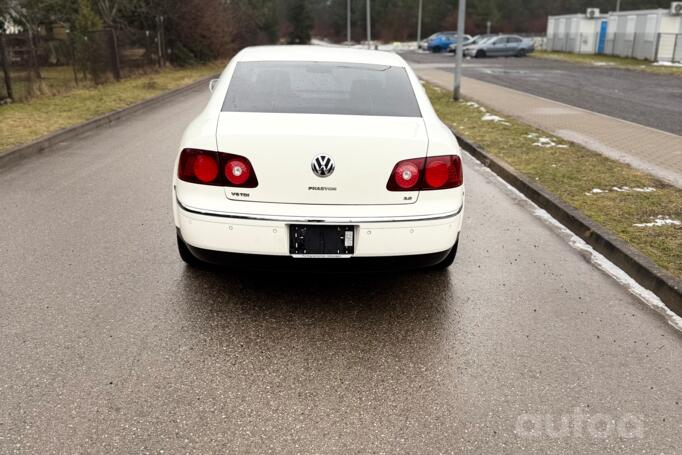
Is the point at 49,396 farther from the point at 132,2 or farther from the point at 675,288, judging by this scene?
the point at 132,2

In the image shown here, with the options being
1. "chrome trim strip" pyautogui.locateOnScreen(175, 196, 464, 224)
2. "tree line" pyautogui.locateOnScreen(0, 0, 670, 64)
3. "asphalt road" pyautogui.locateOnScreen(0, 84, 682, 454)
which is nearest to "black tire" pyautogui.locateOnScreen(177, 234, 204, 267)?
"asphalt road" pyautogui.locateOnScreen(0, 84, 682, 454)

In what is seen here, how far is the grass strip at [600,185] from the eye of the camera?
5102 millimetres

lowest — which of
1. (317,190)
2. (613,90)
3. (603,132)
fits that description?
(613,90)

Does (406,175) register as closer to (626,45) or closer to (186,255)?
(186,255)

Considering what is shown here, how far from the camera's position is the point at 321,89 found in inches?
172

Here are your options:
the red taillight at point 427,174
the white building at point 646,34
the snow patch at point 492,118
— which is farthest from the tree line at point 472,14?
the red taillight at point 427,174

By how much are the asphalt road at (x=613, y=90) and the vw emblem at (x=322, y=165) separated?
966 cm

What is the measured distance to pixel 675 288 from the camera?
405cm

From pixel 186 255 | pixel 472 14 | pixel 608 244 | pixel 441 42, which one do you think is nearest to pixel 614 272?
pixel 608 244

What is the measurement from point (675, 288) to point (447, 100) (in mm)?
A: 12009

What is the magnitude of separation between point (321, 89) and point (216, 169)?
1159 millimetres

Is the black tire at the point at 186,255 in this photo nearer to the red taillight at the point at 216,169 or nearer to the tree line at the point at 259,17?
the red taillight at the point at 216,169

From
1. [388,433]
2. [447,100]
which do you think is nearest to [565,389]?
[388,433]

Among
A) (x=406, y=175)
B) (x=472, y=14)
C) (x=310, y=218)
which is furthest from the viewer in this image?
(x=472, y=14)
